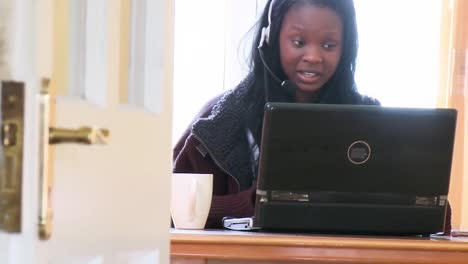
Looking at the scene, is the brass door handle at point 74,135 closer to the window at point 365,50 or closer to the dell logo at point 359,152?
the dell logo at point 359,152

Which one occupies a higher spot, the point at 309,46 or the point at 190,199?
the point at 309,46

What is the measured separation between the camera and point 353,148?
142 centimetres

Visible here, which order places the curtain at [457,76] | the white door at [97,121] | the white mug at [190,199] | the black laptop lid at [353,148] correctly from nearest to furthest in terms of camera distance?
the white door at [97,121] → the black laptop lid at [353,148] → the white mug at [190,199] → the curtain at [457,76]

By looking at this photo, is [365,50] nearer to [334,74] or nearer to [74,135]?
[334,74]

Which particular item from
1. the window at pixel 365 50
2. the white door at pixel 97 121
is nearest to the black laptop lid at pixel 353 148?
the white door at pixel 97 121

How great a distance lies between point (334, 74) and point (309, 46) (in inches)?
4.3

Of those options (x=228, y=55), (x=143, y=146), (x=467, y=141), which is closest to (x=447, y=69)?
(x=467, y=141)

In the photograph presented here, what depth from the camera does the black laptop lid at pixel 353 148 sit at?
140 centimetres

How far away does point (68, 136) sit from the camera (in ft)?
2.43

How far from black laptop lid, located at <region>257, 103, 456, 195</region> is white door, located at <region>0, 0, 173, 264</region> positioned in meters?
0.27

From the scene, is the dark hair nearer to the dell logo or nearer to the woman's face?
the woman's face

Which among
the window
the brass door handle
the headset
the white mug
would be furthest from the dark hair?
the brass door handle

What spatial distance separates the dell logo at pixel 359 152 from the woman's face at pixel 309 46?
67cm

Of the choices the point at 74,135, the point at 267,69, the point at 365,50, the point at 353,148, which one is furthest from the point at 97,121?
the point at 365,50
